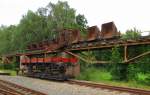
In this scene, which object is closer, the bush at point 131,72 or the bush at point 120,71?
the bush at point 131,72

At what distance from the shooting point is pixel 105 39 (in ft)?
71.8

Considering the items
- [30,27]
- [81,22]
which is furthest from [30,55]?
[81,22]

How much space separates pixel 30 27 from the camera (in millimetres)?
59688

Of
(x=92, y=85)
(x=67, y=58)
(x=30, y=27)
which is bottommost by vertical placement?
(x=92, y=85)

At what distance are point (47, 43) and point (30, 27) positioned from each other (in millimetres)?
30575

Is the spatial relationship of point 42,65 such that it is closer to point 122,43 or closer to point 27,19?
point 122,43

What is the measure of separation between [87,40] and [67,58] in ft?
9.56

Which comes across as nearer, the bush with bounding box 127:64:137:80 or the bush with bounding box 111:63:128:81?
the bush with bounding box 127:64:137:80

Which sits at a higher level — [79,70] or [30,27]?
[30,27]

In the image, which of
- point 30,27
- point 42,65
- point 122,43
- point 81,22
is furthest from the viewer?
point 81,22

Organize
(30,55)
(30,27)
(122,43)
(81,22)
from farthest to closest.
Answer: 1. (81,22)
2. (30,27)
3. (30,55)
4. (122,43)

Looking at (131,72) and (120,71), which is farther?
(120,71)

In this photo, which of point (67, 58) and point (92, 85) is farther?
point (67, 58)

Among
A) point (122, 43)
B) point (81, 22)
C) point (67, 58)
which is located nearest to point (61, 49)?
point (67, 58)
